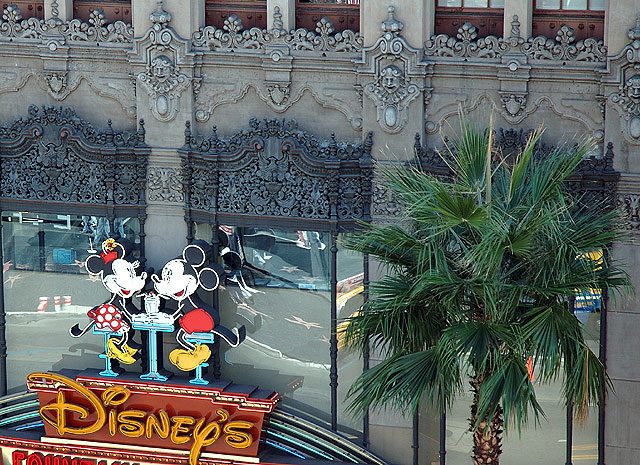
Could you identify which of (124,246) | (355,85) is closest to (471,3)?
(355,85)

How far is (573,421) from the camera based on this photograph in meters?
19.0

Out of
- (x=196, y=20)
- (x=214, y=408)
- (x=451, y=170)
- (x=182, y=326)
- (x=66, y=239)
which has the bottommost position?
(x=214, y=408)

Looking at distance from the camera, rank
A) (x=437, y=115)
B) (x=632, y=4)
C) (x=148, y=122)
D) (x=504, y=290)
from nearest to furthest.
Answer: (x=504, y=290) → (x=632, y=4) → (x=437, y=115) → (x=148, y=122)

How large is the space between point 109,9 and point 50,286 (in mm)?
5221

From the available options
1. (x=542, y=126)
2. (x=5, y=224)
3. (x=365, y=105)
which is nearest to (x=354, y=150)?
(x=365, y=105)

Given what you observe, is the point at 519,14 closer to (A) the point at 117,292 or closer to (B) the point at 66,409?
(A) the point at 117,292

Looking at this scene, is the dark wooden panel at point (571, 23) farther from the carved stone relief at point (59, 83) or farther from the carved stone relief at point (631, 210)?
the carved stone relief at point (59, 83)

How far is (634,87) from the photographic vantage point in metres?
17.7

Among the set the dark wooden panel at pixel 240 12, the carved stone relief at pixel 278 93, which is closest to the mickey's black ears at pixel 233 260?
the carved stone relief at pixel 278 93

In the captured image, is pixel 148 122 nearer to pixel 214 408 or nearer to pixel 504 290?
pixel 214 408

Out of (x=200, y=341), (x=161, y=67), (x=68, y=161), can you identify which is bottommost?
(x=200, y=341)

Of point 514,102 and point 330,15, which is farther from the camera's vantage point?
point 330,15

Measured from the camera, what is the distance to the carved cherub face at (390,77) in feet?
61.7

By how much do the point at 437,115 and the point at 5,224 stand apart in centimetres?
834
